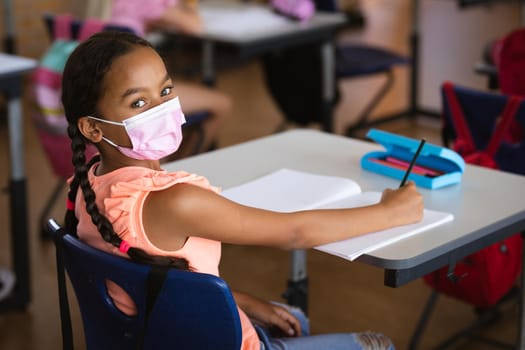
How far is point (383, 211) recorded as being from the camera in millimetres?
1671

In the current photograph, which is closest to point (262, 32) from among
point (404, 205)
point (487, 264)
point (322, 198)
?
point (487, 264)

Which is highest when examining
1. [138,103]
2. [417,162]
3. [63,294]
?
[138,103]

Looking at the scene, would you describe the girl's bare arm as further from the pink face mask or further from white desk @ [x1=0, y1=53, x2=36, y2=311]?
white desk @ [x1=0, y1=53, x2=36, y2=311]

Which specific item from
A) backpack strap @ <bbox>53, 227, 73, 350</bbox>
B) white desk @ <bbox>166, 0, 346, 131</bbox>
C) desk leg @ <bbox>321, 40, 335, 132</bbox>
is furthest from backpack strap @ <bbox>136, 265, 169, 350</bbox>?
desk leg @ <bbox>321, 40, 335, 132</bbox>

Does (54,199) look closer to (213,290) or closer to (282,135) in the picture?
(282,135)

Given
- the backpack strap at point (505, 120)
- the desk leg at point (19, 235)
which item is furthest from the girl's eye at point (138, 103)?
the desk leg at point (19, 235)

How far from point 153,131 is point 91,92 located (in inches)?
4.8

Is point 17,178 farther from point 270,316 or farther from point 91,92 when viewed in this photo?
point 91,92

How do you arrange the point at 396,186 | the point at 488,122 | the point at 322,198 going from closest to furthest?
the point at 322,198 → the point at 396,186 → the point at 488,122

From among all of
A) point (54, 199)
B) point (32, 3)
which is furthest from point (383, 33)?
point (54, 199)

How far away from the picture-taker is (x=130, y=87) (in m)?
1.50

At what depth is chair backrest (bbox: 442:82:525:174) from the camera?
2.44 m

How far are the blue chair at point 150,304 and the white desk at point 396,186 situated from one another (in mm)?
292

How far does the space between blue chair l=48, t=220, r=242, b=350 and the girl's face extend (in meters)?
0.21
